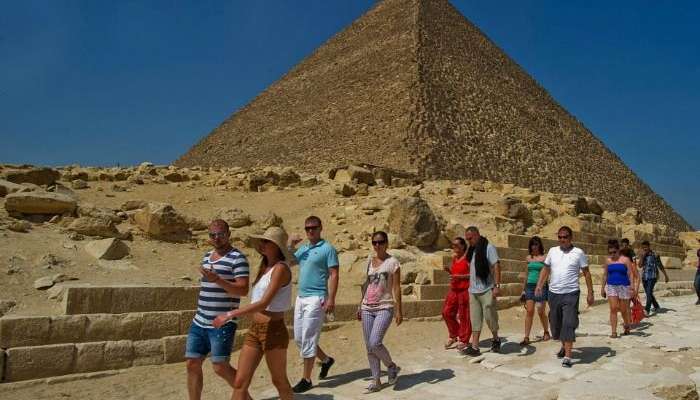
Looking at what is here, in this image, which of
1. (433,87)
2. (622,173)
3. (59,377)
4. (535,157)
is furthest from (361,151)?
(59,377)

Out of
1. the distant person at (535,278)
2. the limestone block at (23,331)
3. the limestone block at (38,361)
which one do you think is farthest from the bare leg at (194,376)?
the distant person at (535,278)

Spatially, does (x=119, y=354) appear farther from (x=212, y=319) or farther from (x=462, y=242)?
(x=462, y=242)

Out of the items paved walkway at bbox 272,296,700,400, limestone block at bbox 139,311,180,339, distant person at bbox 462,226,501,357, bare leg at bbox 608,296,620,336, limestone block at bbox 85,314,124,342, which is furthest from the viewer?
bare leg at bbox 608,296,620,336

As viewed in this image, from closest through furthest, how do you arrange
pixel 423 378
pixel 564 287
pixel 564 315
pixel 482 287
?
pixel 423 378
pixel 564 315
pixel 564 287
pixel 482 287

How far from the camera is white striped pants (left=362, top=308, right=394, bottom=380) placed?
14.3 feet

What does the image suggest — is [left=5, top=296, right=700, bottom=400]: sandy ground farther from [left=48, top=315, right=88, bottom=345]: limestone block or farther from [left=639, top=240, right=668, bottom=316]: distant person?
[left=639, top=240, right=668, bottom=316]: distant person

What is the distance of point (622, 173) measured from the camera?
1908 inches

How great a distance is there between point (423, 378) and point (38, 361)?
9.30ft

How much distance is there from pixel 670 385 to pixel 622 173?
1927 inches

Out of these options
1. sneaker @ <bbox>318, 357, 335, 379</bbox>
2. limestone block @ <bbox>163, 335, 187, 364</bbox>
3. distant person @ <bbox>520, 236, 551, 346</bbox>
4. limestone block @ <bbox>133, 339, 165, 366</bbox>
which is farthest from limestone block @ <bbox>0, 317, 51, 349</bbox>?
distant person @ <bbox>520, 236, 551, 346</bbox>

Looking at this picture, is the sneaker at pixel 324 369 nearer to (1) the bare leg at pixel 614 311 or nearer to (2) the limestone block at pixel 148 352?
(2) the limestone block at pixel 148 352

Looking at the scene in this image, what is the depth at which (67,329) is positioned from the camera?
453cm

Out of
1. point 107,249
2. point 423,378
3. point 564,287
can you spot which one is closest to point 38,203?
point 107,249

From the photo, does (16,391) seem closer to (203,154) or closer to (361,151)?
(361,151)
